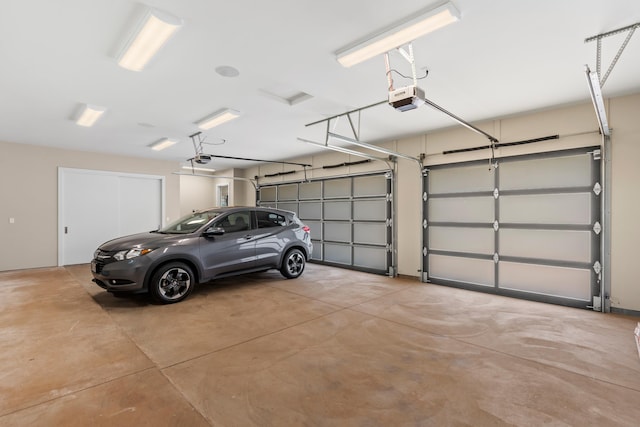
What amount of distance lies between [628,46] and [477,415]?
3462 mm

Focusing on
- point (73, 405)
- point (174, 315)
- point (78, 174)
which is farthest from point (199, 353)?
point (78, 174)

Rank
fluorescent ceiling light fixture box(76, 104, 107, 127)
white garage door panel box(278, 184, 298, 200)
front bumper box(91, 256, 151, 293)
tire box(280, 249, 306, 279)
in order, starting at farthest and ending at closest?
white garage door panel box(278, 184, 298, 200)
tire box(280, 249, 306, 279)
fluorescent ceiling light fixture box(76, 104, 107, 127)
front bumper box(91, 256, 151, 293)

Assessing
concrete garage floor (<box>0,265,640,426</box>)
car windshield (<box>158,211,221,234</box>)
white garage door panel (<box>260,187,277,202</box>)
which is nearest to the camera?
concrete garage floor (<box>0,265,640,426</box>)

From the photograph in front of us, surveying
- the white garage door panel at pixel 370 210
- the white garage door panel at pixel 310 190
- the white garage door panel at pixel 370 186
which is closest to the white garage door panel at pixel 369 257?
the white garage door panel at pixel 370 210

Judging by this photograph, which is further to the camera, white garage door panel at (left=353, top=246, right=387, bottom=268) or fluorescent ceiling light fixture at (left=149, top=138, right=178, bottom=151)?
white garage door panel at (left=353, top=246, right=387, bottom=268)

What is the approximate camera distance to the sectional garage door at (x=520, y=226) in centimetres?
431

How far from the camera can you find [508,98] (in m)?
4.07

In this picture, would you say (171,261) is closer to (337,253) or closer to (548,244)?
(337,253)

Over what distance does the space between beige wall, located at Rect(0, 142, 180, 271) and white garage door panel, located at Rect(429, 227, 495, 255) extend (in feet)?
27.2

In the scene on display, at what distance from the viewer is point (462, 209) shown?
5.48m

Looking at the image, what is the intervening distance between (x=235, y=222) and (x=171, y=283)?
1.39m

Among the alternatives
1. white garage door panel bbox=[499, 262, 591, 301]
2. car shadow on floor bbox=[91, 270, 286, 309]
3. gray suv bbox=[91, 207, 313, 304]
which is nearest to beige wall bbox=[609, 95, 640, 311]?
white garage door panel bbox=[499, 262, 591, 301]

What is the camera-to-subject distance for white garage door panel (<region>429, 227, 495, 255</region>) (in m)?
5.19

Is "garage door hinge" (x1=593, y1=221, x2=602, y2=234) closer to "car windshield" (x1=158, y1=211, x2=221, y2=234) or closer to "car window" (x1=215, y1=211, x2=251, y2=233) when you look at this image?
"car window" (x1=215, y1=211, x2=251, y2=233)
